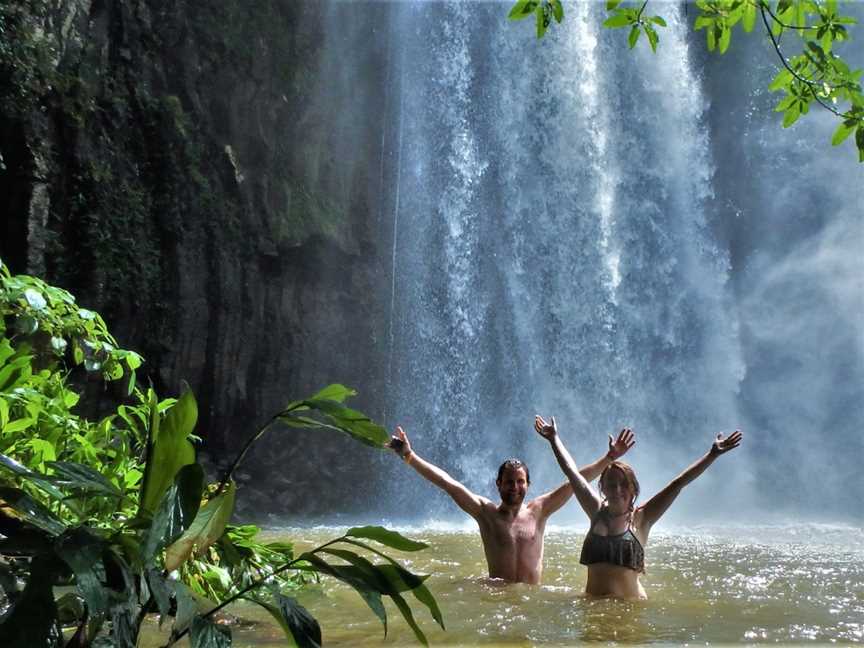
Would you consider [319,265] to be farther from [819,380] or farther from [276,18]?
[819,380]

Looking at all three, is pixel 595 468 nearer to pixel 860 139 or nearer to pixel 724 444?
pixel 724 444

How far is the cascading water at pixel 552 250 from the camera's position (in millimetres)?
15961

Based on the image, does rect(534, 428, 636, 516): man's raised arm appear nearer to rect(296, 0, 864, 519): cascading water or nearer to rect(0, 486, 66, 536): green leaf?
rect(0, 486, 66, 536): green leaf

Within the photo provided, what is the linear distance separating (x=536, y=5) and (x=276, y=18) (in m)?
15.0

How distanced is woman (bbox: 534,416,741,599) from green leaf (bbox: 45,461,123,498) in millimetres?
2636

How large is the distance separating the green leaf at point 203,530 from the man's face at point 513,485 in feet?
10.1

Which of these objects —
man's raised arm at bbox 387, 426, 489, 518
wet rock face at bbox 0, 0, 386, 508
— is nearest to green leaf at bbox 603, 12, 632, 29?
man's raised arm at bbox 387, 426, 489, 518

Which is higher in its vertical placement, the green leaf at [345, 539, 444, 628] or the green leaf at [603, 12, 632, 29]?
the green leaf at [603, 12, 632, 29]

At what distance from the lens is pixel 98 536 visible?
1.34 m

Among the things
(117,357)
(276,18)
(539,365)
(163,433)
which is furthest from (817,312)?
(163,433)

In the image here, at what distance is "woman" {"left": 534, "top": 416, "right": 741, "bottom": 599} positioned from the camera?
12.4 ft

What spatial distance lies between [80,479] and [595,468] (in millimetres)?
3173

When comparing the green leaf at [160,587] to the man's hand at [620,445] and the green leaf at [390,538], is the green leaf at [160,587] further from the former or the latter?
the man's hand at [620,445]

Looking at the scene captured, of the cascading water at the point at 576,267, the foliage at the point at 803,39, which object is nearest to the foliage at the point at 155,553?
the foliage at the point at 803,39
